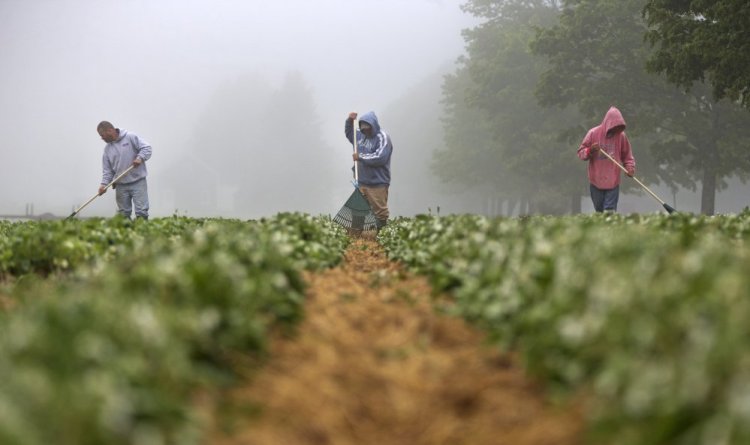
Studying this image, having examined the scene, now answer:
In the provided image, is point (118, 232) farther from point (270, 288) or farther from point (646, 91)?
point (646, 91)

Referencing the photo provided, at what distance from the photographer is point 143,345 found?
95.2 inches

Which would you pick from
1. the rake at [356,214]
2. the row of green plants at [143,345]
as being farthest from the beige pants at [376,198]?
the row of green plants at [143,345]

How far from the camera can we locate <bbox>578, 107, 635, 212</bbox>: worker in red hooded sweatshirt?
11.9 m

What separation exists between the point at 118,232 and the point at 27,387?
5.48 m

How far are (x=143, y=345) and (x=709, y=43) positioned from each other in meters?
15.0

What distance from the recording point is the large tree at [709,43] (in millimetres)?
13422

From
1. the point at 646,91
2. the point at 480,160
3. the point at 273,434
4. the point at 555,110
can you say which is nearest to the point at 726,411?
the point at 273,434

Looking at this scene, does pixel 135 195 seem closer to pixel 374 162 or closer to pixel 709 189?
pixel 374 162

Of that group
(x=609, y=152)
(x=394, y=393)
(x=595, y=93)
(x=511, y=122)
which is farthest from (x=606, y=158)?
(x=511, y=122)

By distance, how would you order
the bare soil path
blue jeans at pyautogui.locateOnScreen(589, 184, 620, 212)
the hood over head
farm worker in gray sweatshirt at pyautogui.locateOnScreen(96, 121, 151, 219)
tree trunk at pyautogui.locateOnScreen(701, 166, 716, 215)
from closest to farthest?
the bare soil path → the hood over head → blue jeans at pyautogui.locateOnScreen(589, 184, 620, 212) → farm worker in gray sweatshirt at pyautogui.locateOnScreen(96, 121, 151, 219) → tree trunk at pyautogui.locateOnScreen(701, 166, 716, 215)

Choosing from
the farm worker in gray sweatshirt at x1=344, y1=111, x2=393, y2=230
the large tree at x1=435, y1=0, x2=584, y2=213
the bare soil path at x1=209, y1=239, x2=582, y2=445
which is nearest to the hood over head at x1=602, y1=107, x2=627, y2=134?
the farm worker in gray sweatshirt at x1=344, y1=111, x2=393, y2=230

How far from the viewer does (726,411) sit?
2.01 metres

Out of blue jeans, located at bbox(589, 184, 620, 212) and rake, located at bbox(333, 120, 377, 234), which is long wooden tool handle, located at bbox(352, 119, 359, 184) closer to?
rake, located at bbox(333, 120, 377, 234)

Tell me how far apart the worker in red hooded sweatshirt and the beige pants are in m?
4.18
